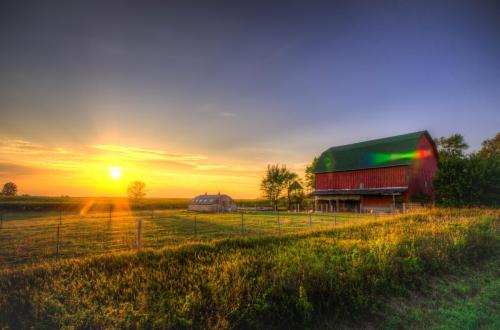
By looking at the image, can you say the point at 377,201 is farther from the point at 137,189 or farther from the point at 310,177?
the point at 137,189

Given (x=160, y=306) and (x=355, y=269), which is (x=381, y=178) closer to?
(x=355, y=269)

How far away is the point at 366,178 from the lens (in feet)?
133

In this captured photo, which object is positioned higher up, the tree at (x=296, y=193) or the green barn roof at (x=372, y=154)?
the green barn roof at (x=372, y=154)

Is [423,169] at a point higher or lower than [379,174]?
higher

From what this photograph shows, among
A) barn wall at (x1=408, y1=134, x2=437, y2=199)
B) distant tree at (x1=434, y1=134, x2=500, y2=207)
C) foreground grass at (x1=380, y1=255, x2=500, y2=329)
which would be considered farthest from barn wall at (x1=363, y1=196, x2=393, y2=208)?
foreground grass at (x1=380, y1=255, x2=500, y2=329)

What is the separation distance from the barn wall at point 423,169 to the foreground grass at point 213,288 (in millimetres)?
29765

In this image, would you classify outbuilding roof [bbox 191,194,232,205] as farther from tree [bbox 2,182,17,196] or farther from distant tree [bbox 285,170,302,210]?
tree [bbox 2,182,17,196]

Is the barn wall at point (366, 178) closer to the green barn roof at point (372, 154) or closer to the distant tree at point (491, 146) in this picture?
the green barn roof at point (372, 154)

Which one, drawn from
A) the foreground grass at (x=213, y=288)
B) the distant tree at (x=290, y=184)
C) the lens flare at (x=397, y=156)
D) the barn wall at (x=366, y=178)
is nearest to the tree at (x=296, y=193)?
the distant tree at (x=290, y=184)

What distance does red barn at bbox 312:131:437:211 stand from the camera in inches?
1427

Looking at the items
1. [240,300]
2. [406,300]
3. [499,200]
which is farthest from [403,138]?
[240,300]

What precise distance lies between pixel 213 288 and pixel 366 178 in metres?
39.4

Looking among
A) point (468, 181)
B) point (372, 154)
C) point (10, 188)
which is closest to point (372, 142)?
point (372, 154)

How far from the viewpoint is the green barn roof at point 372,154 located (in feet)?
123
